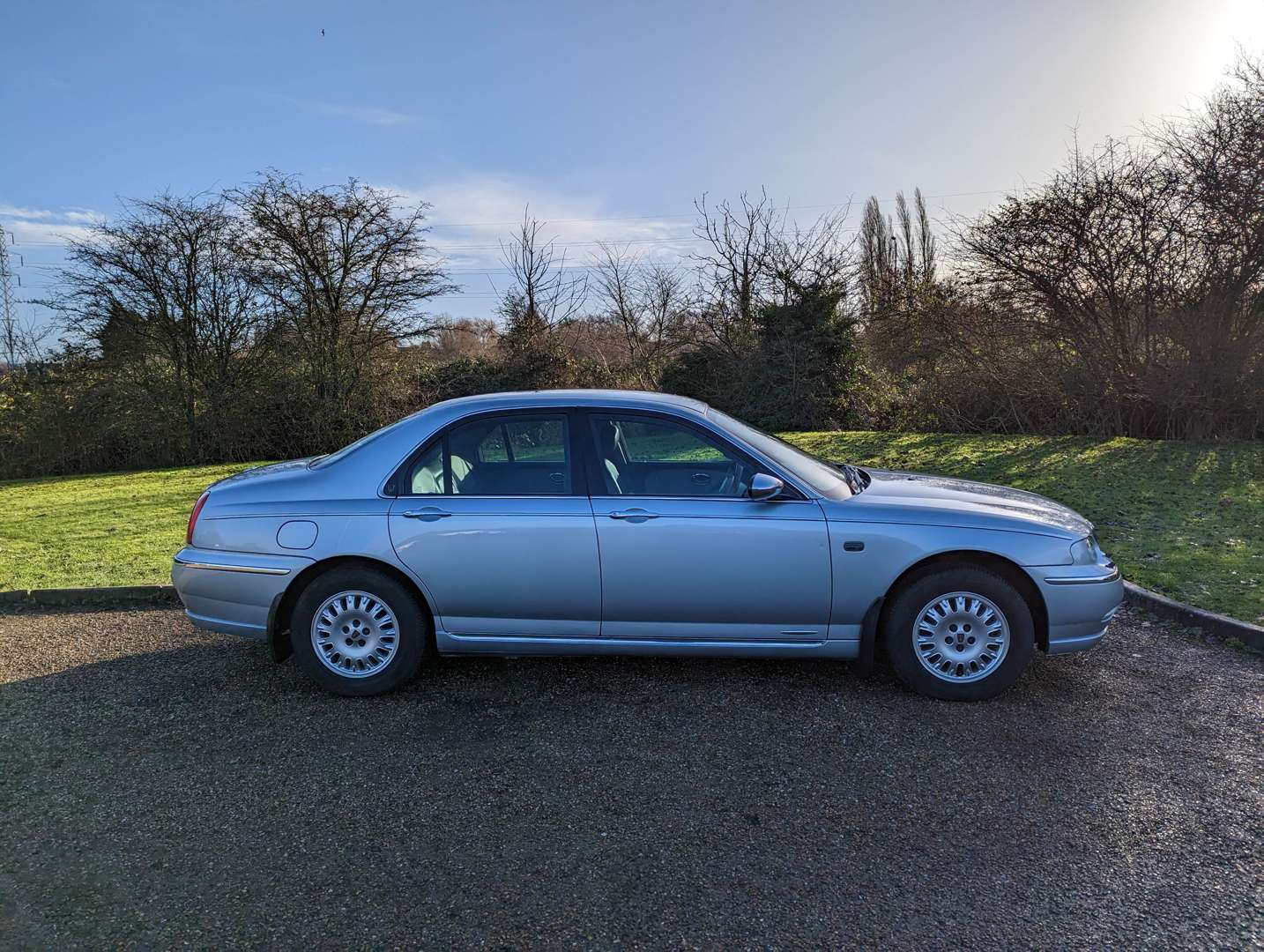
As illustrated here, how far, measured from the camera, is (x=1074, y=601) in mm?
4160

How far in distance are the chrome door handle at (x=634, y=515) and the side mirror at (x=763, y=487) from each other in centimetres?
51

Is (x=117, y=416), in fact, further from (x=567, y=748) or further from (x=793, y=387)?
(x=567, y=748)

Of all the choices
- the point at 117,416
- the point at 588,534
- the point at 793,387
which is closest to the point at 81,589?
the point at 588,534

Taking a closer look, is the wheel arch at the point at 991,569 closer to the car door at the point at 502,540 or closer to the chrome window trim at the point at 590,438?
the chrome window trim at the point at 590,438

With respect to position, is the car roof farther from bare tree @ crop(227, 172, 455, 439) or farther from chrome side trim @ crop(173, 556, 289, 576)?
bare tree @ crop(227, 172, 455, 439)

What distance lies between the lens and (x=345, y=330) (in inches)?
669

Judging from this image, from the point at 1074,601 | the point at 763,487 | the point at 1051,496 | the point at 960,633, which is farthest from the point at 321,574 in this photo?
the point at 1051,496

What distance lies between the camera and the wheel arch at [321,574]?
172 inches

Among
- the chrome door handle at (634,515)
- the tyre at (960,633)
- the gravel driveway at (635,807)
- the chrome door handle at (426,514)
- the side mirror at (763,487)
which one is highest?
the side mirror at (763,487)

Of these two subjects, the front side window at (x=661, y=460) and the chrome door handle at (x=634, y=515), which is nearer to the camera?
the chrome door handle at (x=634, y=515)

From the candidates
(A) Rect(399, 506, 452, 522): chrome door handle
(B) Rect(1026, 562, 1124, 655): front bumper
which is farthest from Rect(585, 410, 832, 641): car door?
(B) Rect(1026, 562, 1124, 655): front bumper

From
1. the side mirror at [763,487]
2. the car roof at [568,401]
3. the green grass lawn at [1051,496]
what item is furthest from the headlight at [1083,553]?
the car roof at [568,401]

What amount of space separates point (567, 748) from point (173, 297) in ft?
54.1

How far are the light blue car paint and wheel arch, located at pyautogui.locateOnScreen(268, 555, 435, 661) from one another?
2 cm
